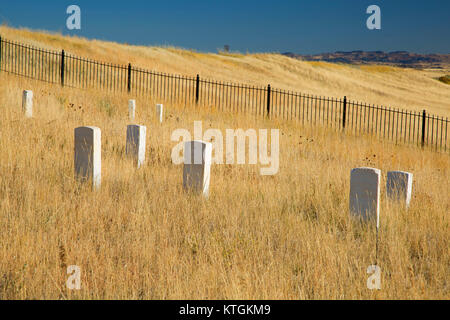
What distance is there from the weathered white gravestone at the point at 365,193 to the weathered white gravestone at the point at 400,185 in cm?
97

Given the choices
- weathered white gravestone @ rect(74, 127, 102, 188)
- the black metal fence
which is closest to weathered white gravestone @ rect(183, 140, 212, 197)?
weathered white gravestone @ rect(74, 127, 102, 188)

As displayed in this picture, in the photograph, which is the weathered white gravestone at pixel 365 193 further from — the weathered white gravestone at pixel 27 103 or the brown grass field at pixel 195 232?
the weathered white gravestone at pixel 27 103

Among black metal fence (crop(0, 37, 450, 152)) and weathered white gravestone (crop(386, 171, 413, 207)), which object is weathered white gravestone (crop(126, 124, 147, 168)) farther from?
black metal fence (crop(0, 37, 450, 152))

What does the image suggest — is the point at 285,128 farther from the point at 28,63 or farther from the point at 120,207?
the point at 28,63

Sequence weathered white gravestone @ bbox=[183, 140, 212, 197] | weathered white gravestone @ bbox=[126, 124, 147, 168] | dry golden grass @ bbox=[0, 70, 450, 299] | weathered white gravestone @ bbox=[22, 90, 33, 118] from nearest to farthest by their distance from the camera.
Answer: dry golden grass @ bbox=[0, 70, 450, 299]
weathered white gravestone @ bbox=[183, 140, 212, 197]
weathered white gravestone @ bbox=[126, 124, 147, 168]
weathered white gravestone @ bbox=[22, 90, 33, 118]

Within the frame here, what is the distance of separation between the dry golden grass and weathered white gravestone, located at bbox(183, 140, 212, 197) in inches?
8.0

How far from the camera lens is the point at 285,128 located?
1545 cm

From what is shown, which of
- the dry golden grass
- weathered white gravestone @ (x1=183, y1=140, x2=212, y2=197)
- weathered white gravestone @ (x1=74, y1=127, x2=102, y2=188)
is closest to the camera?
the dry golden grass

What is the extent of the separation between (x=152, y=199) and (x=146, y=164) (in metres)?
2.11

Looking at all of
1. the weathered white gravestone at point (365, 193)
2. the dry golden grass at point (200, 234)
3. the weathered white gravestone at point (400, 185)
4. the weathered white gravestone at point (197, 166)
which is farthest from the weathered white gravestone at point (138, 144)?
the weathered white gravestone at point (400, 185)

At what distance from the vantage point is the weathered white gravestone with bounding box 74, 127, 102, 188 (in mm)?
6484

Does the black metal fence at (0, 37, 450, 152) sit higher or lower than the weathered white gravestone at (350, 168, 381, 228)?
higher

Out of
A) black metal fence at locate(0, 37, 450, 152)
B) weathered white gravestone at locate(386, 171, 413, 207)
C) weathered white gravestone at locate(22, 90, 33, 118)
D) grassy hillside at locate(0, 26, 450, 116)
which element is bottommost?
weathered white gravestone at locate(386, 171, 413, 207)

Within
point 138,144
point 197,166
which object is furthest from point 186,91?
point 197,166
